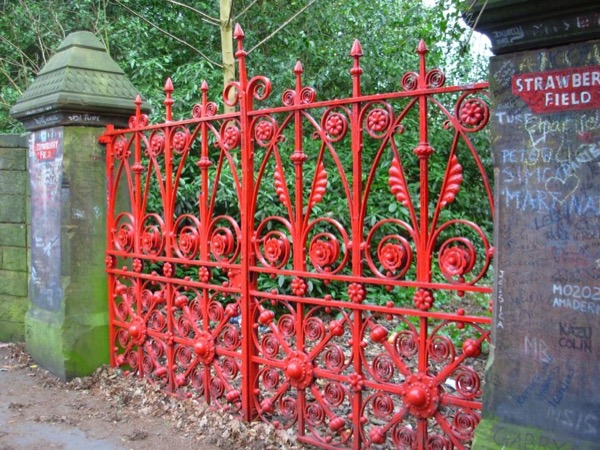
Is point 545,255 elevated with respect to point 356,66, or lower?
lower

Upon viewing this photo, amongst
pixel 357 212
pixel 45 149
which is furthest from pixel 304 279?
pixel 45 149

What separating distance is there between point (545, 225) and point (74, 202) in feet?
12.4

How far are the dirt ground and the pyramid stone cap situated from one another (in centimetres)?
206

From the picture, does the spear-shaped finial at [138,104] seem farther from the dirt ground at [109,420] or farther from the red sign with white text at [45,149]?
the dirt ground at [109,420]

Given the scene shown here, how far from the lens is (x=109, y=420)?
4.37m

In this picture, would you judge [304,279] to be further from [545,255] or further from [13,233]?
[13,233]

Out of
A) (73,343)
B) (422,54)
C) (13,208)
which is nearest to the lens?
(422,54)

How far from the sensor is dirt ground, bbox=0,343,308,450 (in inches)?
155

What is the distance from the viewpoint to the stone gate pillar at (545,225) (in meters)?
2.51

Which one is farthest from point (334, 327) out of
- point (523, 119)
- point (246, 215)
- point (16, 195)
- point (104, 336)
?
A: point (16, 195)

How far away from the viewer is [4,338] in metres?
6.20

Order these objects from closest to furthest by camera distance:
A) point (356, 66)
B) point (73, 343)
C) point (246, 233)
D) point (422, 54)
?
point (422, 54) < point (356, 66) < point (246, 233) < point (73, 343)

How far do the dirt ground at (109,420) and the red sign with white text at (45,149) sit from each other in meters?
1.80

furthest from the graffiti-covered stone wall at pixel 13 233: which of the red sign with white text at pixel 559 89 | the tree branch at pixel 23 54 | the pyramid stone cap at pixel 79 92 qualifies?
the red sign with white text at pixel 559 89
